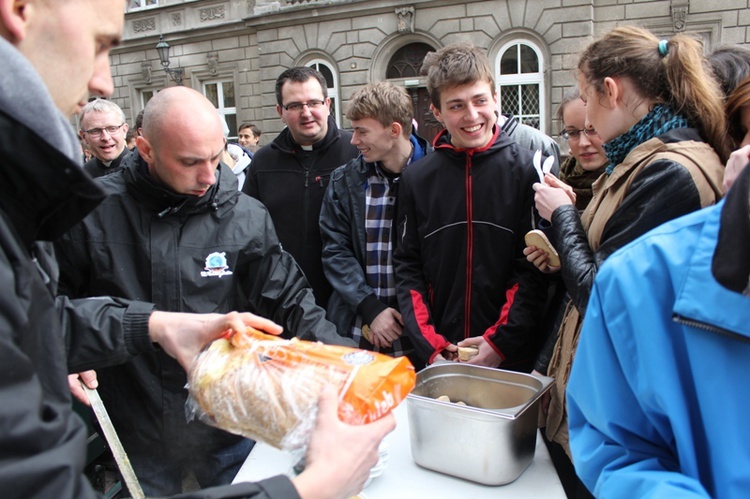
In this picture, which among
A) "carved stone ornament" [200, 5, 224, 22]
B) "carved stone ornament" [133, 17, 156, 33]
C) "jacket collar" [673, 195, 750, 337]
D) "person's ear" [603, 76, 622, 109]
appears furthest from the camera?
"carved stone ornament" [133, 17, 156, 33]

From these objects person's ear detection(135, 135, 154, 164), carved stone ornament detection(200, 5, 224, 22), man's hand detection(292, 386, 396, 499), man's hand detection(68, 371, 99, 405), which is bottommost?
man's hand detection(68, 371, 99, 405)

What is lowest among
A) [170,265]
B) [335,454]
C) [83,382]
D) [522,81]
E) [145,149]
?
[83,382]

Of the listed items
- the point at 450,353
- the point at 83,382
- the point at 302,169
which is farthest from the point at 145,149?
the point at 450,353

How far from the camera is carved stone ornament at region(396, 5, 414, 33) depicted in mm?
13250

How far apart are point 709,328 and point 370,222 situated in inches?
82.5

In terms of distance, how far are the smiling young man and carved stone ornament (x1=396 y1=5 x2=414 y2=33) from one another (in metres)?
11.5

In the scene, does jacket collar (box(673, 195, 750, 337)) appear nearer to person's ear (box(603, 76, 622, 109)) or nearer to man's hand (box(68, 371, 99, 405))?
person's ear (box(603, 76, 622, 109))

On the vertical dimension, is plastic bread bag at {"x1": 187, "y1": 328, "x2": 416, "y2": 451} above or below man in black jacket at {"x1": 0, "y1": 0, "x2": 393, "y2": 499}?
below

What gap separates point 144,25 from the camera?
17.1 meters

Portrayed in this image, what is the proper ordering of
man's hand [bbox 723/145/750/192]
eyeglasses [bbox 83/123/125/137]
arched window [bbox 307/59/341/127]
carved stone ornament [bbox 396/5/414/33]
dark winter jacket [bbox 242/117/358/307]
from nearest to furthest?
man's hand [bbox 723/145/750/192] → dark winter jacket [bbox 242/117/358/307] → eyeglasses [bbox 83/123/125/137] → carved stone ornament [bbox 396/5/414/33] → arched window [bbox 307/59/341/127]

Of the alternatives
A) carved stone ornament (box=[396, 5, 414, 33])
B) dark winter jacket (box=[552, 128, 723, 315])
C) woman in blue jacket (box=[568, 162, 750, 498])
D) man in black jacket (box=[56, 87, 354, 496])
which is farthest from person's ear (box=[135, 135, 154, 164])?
carved stone ornament (box=[396, 5, 414, 33])

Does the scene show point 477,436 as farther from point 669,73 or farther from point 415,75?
point 415,75

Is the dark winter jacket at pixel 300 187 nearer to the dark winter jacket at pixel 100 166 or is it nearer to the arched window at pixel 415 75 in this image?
the dark winter jacket at pixel 100 166

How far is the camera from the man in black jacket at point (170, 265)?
2111 millimetres
